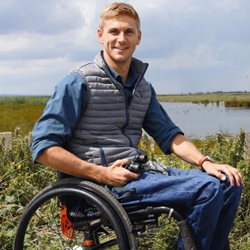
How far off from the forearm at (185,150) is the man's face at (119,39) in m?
0.60

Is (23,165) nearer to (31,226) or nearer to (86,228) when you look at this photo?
(31,226)

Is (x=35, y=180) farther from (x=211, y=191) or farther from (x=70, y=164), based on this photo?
(x=211, y=191)

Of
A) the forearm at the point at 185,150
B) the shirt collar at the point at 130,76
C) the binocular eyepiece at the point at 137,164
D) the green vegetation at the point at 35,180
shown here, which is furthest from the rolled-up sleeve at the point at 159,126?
the green vegetation at the point at 35,180

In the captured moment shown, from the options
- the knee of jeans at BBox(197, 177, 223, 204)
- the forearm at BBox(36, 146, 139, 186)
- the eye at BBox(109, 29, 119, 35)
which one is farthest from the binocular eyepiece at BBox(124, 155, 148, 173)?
the eye at BBox(109, 29, 119, 35)

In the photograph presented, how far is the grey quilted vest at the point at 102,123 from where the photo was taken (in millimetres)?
2664

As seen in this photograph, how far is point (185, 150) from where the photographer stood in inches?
118

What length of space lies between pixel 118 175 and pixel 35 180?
250 centimetres

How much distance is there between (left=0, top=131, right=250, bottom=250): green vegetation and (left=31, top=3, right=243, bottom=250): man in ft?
3.71

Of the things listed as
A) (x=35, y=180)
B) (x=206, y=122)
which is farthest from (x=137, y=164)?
(x=206, y=122)

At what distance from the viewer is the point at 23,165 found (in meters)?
5.05

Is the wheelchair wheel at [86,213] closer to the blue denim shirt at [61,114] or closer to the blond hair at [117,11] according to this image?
the blue denim shirt at [61,114]

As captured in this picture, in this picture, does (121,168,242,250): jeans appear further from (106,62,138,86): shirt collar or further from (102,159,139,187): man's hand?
(106,62,138,86): shirt collar

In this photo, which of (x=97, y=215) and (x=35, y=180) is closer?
(x=97, y=215)

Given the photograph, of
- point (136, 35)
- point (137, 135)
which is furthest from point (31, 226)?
point (136, 35)
